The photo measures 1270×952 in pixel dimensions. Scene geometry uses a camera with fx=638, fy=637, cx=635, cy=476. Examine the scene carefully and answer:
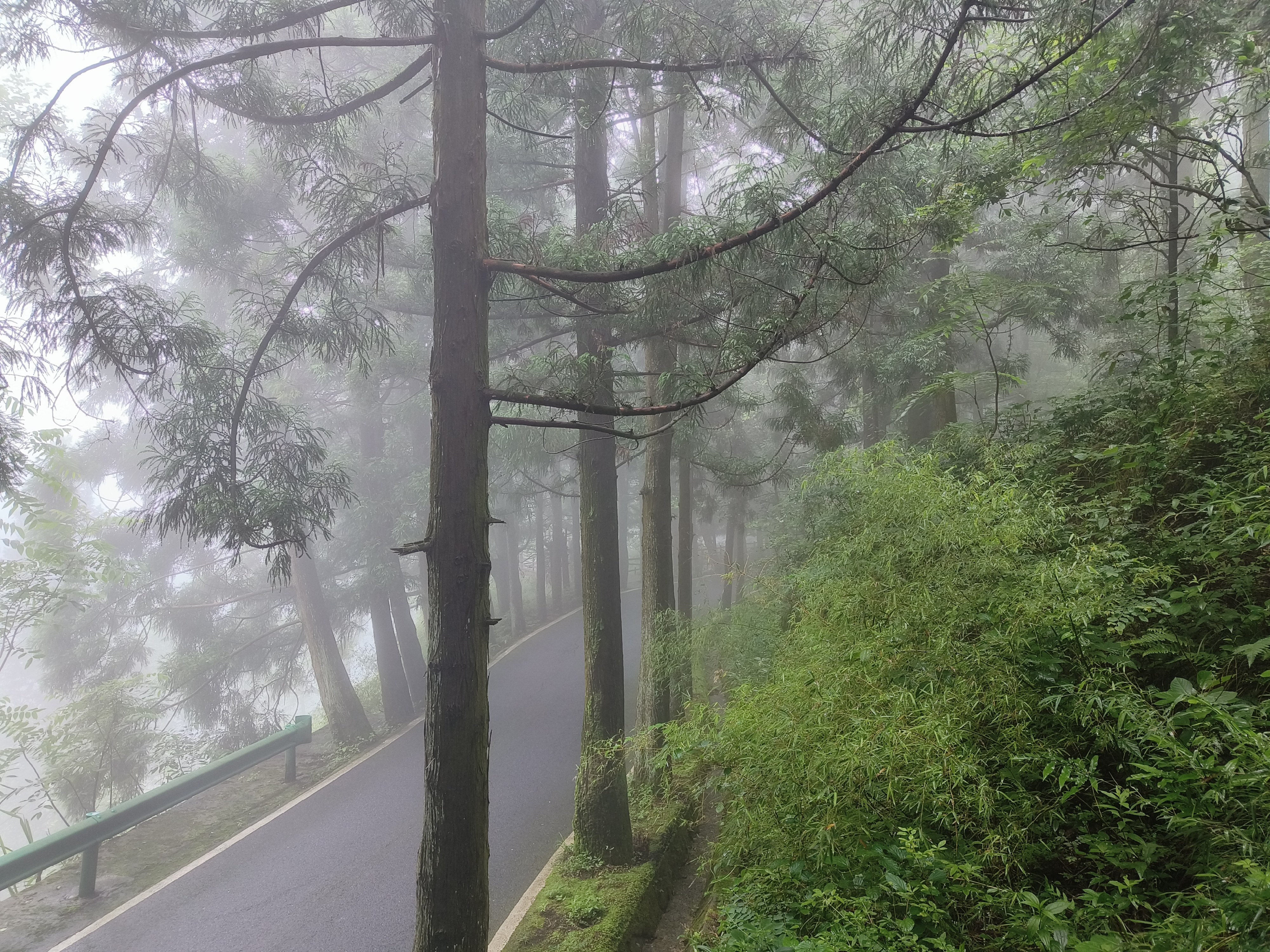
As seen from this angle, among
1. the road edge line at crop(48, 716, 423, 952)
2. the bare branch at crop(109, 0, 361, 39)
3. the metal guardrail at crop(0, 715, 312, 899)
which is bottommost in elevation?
the road edge line at crop(48, 716, 423, 952)

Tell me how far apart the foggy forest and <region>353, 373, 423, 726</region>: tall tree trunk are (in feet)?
10.8

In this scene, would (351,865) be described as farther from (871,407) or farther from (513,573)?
(513,573)

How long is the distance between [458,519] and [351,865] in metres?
6.17

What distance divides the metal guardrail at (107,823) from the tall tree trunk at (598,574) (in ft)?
17.4

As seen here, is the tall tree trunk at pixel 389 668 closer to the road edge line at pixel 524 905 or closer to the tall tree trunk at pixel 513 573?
the tall tree trunk at pixel 513 573

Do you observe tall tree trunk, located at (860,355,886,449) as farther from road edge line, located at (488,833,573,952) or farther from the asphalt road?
road edge line, located at (488,833,573,952)

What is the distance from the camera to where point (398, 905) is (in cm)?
685

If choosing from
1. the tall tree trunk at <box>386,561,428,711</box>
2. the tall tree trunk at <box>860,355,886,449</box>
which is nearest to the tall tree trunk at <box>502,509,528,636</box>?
the tall tree trunk at <box>386,561,428,711</box>

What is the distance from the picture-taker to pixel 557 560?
2403 cm

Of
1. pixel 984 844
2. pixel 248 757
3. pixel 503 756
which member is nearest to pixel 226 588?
pixel 248 757

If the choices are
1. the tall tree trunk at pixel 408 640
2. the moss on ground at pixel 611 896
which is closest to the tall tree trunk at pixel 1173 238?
the moss on ground at pixel 611 896

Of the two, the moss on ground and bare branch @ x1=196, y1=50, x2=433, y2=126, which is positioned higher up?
bare branch @ x1=196, y1=50, x2=433, y2=126

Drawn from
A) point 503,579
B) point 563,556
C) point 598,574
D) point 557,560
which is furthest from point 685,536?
point 563,556

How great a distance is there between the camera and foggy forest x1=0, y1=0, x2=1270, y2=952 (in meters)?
2.89
